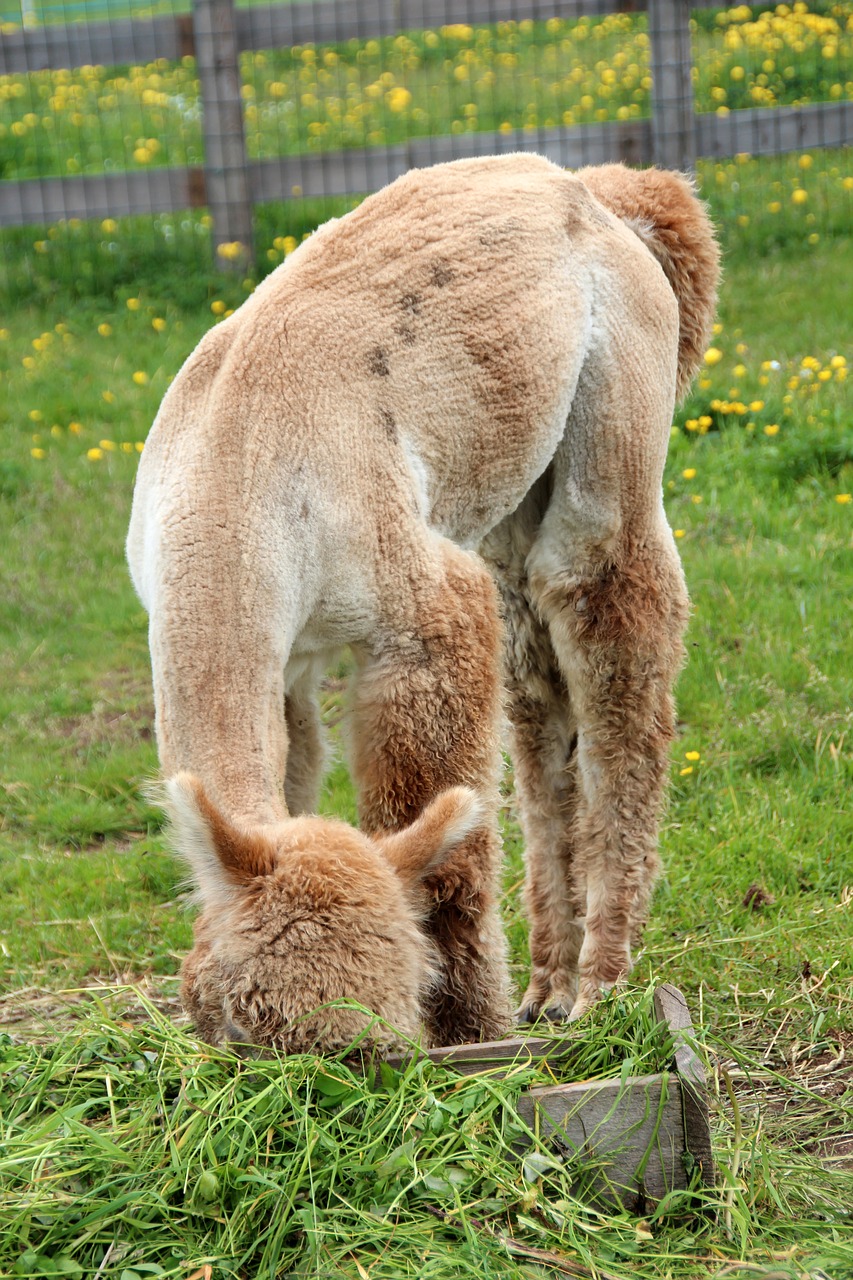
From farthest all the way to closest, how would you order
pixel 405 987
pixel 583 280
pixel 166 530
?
pixel 583 280 < pixel 166 530 < pixel 405 987

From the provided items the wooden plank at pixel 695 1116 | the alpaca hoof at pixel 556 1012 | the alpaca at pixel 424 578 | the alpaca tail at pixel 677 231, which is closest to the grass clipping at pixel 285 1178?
the alpaca at pixel 424 578

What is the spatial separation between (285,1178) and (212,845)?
601 millimetres

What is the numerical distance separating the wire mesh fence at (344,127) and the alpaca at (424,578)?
5146mm

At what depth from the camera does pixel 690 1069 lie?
109 inches

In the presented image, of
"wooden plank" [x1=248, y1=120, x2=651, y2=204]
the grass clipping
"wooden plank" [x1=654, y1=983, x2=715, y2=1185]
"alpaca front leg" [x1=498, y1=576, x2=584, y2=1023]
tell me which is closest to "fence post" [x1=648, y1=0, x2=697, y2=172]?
"wooden plank" [x1=248, y1=120, x2=651, y2=204]

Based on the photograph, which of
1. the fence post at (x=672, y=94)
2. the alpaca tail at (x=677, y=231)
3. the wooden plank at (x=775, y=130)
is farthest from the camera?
the wooden plank at (x=775, y=130)

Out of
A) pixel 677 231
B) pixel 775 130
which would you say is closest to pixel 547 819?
pixel 677 231

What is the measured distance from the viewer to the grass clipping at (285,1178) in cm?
244

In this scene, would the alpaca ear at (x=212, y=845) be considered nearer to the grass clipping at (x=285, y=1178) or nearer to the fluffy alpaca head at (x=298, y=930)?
the fluffy alpaca head at (x=298, y=930)

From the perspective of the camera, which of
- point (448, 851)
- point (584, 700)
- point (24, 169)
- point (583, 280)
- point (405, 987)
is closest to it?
point (405, 987)

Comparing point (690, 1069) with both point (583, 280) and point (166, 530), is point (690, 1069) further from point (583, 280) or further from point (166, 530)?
point (583, 280)

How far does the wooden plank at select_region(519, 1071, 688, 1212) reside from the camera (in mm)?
2730

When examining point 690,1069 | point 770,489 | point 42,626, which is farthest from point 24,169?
point 690,1069

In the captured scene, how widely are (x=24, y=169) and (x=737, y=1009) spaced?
28.9 feet
